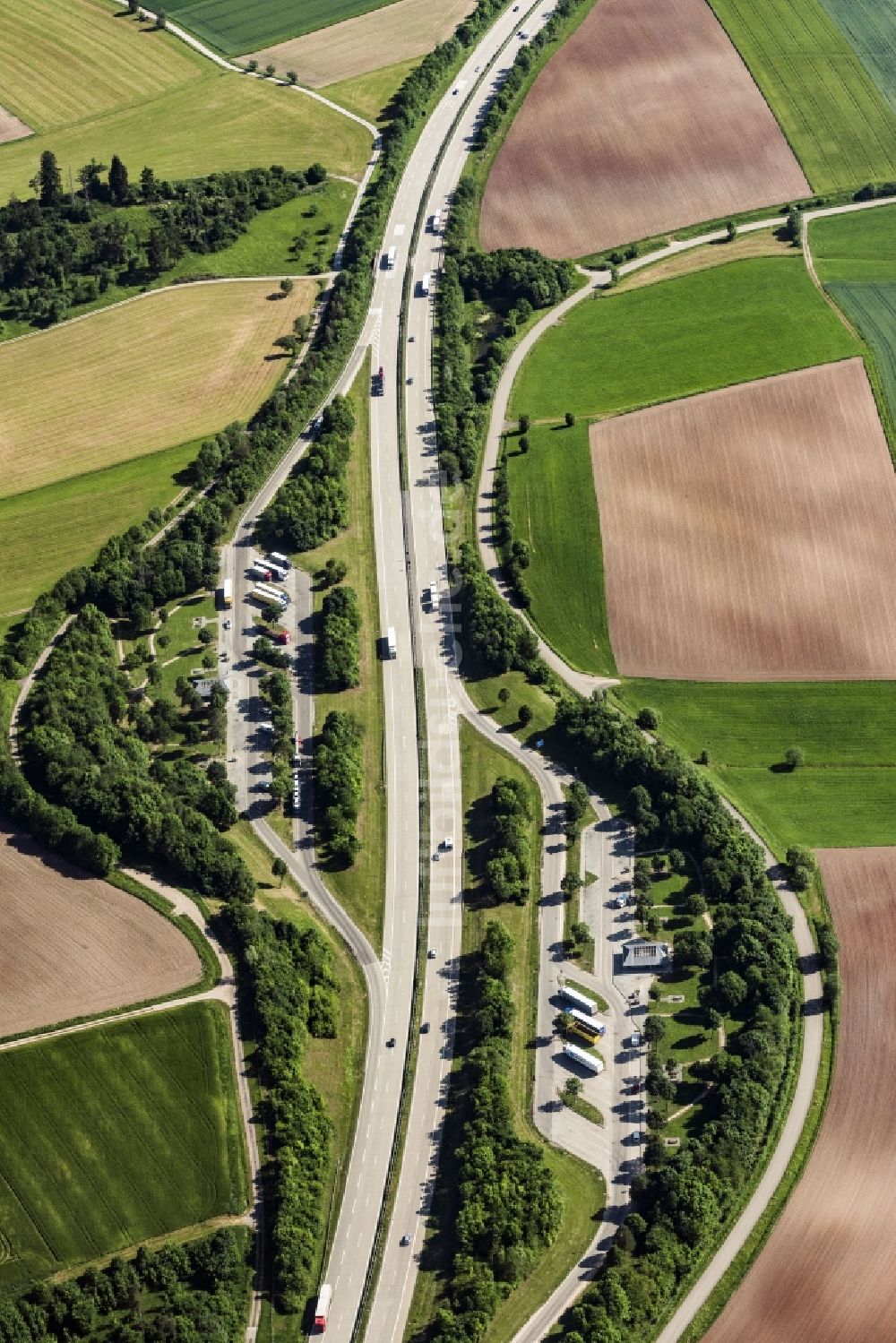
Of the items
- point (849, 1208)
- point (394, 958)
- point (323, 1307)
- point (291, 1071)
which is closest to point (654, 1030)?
point (849, 1208)

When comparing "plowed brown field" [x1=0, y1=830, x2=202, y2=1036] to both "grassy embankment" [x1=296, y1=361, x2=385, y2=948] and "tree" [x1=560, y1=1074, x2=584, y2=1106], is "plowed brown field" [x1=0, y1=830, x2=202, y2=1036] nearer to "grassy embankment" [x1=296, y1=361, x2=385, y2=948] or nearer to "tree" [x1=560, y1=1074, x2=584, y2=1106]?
"grassy embankment" [x1=296, y1=361, x2=385, y2=948]

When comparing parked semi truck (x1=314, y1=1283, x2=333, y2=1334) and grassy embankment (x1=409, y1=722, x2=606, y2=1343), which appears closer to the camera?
parked semi truck (x1=314, y1=1283, x2=333, y2=1334)


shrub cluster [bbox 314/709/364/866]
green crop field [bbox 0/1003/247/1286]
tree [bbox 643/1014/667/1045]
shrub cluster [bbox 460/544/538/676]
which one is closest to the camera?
green crop field [bbox 0/1003/247/1286]

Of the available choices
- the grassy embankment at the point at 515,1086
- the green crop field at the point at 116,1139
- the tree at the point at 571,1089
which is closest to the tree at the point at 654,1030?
the tree at the point at 571,1089

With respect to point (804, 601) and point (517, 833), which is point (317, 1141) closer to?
point (517, 833)

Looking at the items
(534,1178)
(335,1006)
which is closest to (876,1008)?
(534,1178)

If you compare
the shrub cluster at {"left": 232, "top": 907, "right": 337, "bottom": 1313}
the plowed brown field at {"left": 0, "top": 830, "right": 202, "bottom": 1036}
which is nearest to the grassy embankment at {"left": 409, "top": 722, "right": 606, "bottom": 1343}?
the shrub cluster at {"left": 232, "top": 907, "right": 337, "bottom": 1313}

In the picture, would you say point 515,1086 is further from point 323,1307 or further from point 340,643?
point 340,643
